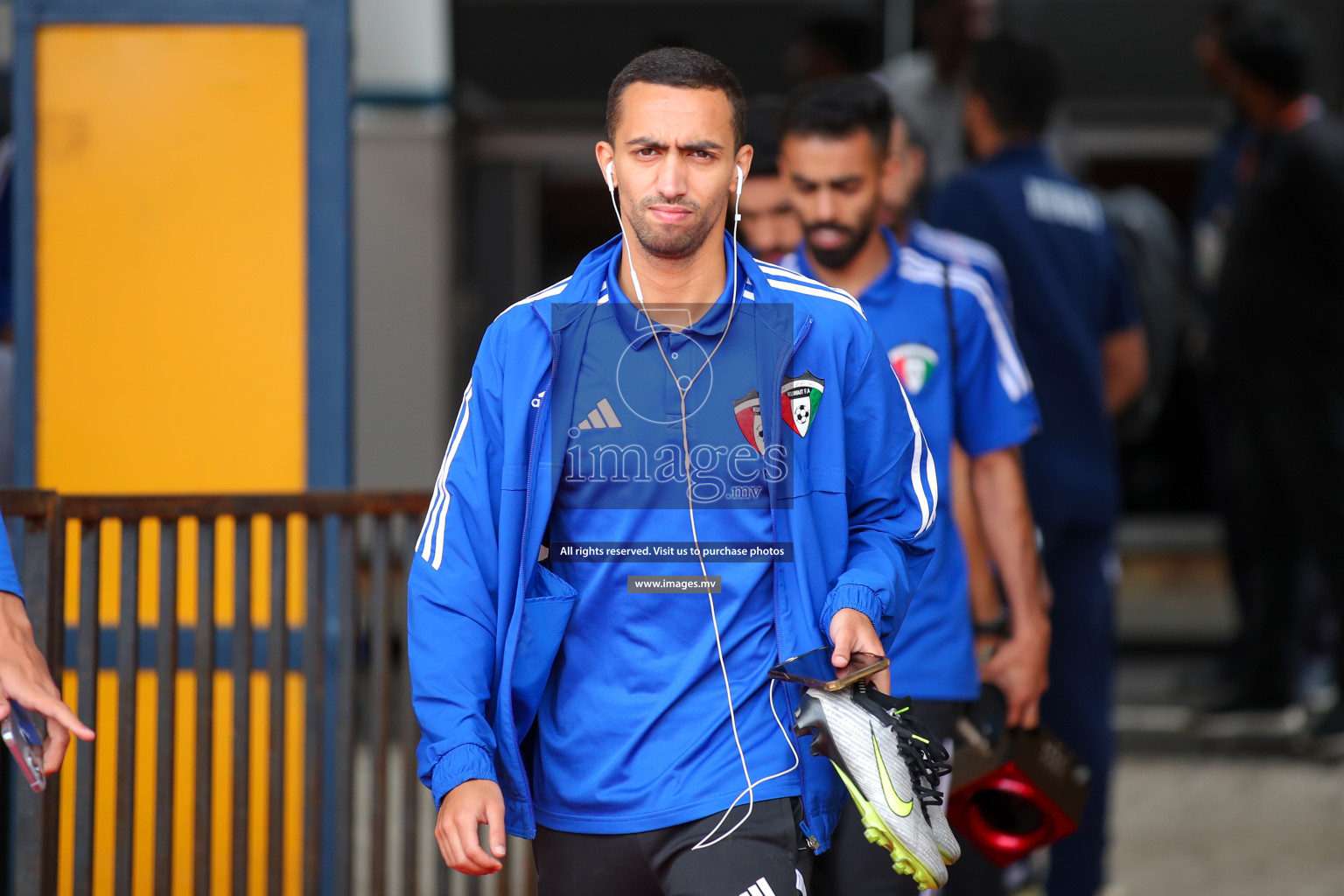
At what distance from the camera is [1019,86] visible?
4.78 m

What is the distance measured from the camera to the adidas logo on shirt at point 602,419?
2.55m

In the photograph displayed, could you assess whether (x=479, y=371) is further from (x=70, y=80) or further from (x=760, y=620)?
(x=70, y=80)

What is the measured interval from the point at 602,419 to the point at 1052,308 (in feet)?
8.27

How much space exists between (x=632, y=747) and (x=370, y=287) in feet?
17.8

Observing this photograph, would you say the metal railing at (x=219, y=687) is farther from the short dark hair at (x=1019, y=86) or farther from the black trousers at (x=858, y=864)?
the short dark hair at (x=1019, y=86)

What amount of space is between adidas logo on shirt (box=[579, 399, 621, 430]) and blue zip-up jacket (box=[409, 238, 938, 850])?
4cm

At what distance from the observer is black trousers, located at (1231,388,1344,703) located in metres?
6.41

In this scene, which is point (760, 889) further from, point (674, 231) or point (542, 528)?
point (674, 231)

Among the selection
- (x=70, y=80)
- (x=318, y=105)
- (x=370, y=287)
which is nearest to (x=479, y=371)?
(x=318, y=105)

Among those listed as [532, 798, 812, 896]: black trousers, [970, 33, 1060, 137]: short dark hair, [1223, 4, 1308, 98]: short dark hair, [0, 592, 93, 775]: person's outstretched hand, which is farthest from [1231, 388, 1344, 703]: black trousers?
[0, 592, 93, 775]: person's outstretched hand

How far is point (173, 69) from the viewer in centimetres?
418

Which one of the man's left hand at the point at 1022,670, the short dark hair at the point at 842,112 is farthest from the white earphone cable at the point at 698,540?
the man's left hand at the point at 1022,670

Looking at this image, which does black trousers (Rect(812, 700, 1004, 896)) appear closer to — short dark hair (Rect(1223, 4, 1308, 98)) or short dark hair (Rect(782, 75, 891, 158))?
short dark hair (Rect(782, 75, 891, 158))

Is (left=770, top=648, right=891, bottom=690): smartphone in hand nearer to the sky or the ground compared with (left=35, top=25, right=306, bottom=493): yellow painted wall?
nearer to the ground
